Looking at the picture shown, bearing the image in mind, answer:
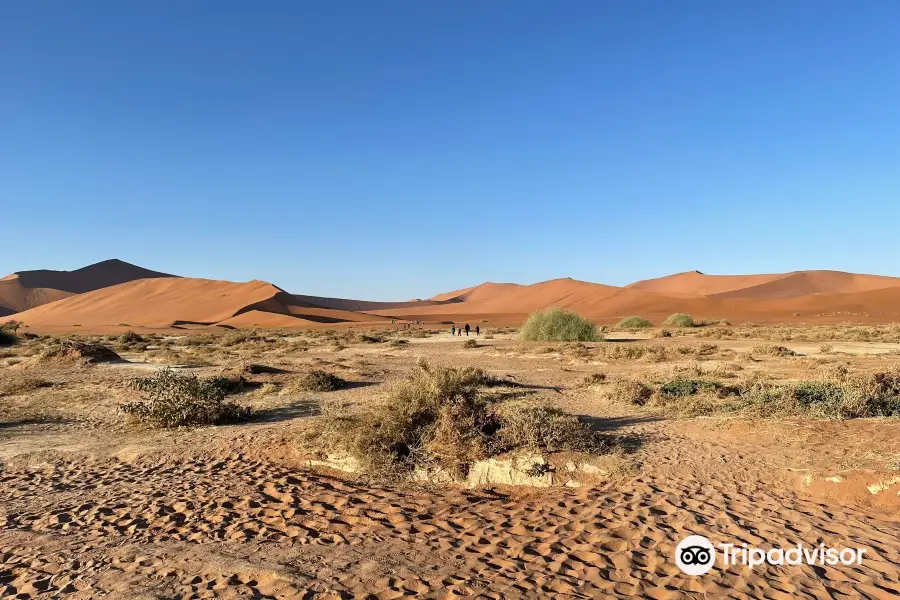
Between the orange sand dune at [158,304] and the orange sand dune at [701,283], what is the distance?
84306mm

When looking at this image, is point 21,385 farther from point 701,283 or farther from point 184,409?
point 701,283

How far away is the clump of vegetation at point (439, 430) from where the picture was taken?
6957 millimetres

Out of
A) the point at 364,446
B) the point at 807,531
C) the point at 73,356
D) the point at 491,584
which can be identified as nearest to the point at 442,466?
the point at 364,446

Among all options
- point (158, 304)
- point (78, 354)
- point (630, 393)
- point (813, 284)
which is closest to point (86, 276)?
point (158, 304)

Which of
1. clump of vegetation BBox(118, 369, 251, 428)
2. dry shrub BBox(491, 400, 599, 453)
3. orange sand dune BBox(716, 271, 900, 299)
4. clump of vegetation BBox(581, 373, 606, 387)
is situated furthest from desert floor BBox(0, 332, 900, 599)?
orange sand dune BBox(716, 271, 900, 299)

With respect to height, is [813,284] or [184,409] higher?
[813,284]

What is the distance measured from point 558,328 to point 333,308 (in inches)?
2411

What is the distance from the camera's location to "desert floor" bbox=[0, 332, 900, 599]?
4086mm

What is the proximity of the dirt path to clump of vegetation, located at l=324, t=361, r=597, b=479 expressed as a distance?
63 centimetres

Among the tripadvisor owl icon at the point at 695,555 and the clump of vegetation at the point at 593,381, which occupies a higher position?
the clump of vegetation at the point at 593,381

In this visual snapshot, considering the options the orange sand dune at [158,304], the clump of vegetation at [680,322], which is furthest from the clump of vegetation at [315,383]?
the orange sand dune at [158,304]

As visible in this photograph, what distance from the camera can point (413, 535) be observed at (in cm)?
497

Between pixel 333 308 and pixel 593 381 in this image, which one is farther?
pixel 333 308

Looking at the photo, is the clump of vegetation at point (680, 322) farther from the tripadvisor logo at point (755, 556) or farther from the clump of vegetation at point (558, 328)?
the tripadvisor logo at point (755, 556)
